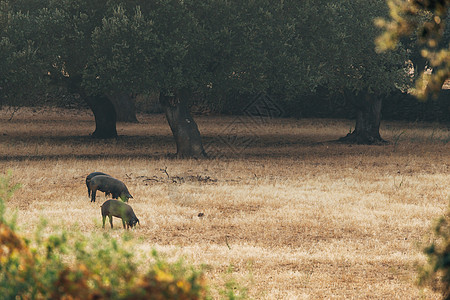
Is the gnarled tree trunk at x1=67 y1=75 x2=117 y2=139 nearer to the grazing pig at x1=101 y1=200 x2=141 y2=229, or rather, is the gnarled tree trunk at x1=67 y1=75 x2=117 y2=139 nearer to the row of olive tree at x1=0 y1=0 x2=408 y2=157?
the row of olive tree at x1=0 y1=0 x2=408 y2=157

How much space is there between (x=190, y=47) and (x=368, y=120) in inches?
466

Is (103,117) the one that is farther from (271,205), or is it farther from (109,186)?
(271,205)

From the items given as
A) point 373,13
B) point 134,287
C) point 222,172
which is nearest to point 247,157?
point 222,172

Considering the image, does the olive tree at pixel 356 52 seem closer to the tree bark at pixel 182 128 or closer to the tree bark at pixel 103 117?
the tree bark at pixel 182 128

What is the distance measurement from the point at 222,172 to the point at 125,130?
747 inches

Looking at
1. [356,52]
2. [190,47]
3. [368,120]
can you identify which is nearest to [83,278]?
[190,47]

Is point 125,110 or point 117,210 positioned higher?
point 117,210

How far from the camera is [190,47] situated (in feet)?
66.3

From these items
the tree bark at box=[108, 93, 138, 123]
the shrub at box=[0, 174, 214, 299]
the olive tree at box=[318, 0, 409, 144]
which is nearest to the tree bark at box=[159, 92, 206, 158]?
the olive tree at box=[318, 0, 409, 144]

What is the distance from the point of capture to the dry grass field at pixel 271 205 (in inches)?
313

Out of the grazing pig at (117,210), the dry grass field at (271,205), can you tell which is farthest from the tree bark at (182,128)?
the grazing pig at (117,210)

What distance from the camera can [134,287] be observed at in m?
3.09

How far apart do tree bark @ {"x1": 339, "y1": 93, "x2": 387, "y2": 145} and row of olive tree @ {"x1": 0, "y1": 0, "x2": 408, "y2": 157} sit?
338 centimetres

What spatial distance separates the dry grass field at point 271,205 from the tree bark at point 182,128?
894 millimetres
